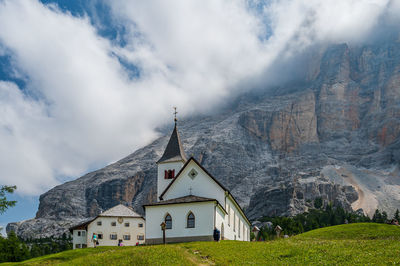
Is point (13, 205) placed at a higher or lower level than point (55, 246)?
higher

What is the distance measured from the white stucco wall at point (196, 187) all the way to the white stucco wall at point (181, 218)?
17.5ft

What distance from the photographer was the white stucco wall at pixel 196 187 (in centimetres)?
5069

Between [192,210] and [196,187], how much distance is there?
247 inches

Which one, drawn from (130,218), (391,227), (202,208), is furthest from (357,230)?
(130,218)

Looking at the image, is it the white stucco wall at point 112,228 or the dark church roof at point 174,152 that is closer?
the dark church roof at point 174,152

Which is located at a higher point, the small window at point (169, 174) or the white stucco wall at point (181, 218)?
the small window at point (169, 174)

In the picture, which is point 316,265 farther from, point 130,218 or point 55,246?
point 55,246

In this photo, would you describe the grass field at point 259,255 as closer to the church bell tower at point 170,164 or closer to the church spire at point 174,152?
the church bell tower at point 170,164

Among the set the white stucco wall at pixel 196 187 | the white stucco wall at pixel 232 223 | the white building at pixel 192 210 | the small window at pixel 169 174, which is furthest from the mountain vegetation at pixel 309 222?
the white stucco wall at pixel 196 187

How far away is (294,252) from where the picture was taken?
29.1m

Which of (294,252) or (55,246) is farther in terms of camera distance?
(55,246)

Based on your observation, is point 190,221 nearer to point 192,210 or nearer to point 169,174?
point 192,210

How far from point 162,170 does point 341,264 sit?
4050cm

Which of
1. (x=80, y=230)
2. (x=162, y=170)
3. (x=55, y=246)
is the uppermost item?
(x=162, y=170)
